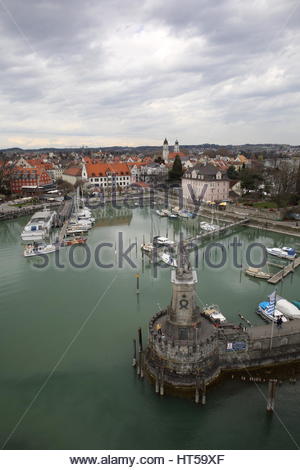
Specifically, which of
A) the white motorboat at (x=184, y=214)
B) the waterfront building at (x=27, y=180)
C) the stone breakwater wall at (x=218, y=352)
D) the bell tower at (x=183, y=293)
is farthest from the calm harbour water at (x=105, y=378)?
the waterfront building at (x=27, y=180)

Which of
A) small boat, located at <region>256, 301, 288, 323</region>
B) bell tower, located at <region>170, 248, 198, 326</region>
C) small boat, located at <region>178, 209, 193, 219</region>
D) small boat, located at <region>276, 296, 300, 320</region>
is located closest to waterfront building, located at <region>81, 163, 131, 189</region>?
small boat, located at <region>178, 209, 193, 219</region>

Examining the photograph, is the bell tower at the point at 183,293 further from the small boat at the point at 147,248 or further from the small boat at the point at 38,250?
the small boat at the point at 38,250

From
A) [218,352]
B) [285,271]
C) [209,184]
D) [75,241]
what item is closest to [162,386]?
[218,352]

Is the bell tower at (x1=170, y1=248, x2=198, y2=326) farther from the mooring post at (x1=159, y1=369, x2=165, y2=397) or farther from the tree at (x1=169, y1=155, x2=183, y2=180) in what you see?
the tree at (x1=169, y1=155, x2=183, y2=180)

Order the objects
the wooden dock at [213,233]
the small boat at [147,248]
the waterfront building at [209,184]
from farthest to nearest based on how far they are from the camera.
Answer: the waterfront building at [209,184], the wooden dock at [213,233], the small boat at [147,248]

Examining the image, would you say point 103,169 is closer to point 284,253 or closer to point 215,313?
point 284,253

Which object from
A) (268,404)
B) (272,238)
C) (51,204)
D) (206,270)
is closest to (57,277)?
(206,270)
